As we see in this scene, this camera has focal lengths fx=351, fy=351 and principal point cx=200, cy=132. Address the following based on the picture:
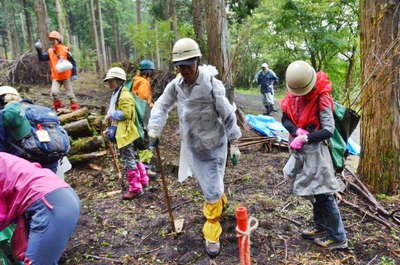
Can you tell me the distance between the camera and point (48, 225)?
7.89ft

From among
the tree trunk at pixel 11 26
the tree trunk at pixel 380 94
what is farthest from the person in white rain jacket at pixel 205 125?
the tree trunk at pixel 11 26

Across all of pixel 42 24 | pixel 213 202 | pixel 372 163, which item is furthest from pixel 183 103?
pixel 42 24

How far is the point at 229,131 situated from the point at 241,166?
301 cm

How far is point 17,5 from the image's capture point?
33750 mm

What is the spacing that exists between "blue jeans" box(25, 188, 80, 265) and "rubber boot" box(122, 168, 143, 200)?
2727 mm

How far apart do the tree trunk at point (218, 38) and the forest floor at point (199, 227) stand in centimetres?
228

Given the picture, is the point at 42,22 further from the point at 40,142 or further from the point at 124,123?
the point at 40,142

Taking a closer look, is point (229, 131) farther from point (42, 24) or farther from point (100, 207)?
point (42, 24)

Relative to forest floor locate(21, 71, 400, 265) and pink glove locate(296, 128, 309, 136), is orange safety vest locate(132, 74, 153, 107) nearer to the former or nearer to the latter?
forest floor locate(21, 71, 400, 265)

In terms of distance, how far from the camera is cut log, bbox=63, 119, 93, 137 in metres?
6.73

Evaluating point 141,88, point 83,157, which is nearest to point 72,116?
point 83,157

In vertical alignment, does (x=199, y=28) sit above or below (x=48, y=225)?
above

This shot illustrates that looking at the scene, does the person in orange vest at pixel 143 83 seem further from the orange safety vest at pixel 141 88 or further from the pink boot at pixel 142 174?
the pink boot at pixel 142 174

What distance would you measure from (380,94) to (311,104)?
1.81 meters
